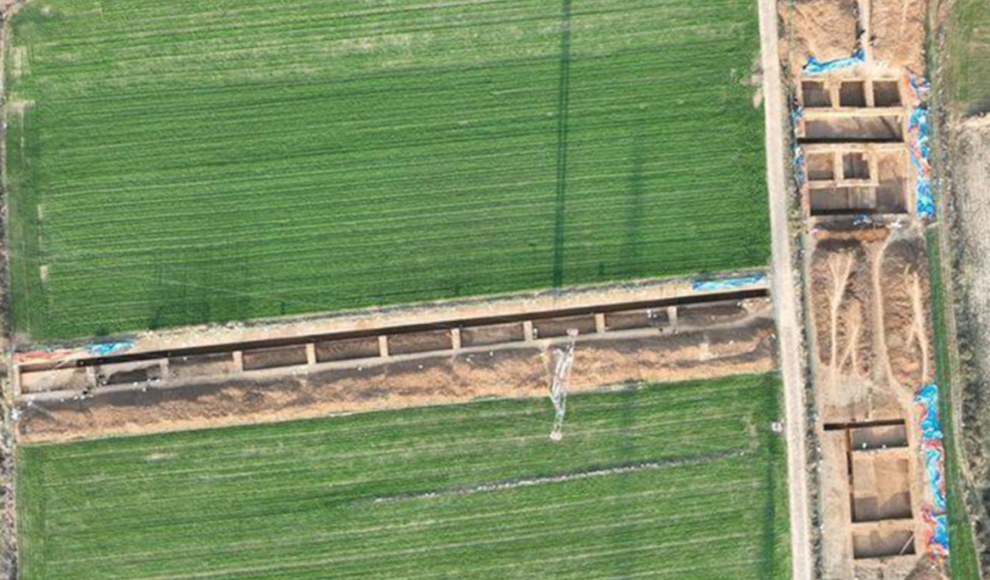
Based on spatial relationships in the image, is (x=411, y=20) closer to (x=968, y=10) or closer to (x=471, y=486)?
(x=471, y=486)

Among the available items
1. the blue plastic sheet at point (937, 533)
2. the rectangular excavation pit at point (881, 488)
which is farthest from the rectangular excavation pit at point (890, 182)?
the blue plastic sheet at point (937, 533)

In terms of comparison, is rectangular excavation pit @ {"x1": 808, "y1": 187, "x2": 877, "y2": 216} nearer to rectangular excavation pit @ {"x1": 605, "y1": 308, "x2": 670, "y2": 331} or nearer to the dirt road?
the dirt road

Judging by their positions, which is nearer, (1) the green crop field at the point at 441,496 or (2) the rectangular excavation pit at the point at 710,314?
(1) the green crop field at the point at 441,496

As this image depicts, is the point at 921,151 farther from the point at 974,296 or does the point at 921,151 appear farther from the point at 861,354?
the point at 861,354

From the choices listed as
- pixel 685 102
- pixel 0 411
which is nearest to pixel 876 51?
pixel 685 102

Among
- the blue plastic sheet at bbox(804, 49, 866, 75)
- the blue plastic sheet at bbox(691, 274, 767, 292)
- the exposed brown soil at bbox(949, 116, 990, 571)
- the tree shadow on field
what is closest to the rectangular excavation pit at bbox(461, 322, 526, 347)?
the tree shadow on field

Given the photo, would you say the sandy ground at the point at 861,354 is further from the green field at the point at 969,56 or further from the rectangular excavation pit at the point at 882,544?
the green field at the point at 969,56
